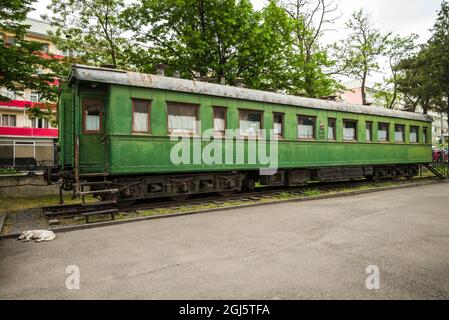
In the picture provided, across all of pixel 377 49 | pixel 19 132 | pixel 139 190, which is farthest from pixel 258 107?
pixel 19 132

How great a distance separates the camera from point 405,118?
55.2 feet

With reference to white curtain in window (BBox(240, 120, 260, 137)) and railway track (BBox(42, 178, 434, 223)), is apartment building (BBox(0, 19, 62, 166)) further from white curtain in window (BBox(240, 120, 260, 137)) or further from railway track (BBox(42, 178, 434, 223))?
white curtain in window (BBox(240, 120, 260, 137))

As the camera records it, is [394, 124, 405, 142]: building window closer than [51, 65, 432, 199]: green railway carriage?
No

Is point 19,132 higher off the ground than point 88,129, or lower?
higher

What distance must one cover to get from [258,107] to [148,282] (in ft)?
26.6

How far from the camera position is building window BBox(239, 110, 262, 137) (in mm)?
10430

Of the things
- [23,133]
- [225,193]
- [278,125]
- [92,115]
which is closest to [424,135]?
[278,125]

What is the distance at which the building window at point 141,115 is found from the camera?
8.39 m

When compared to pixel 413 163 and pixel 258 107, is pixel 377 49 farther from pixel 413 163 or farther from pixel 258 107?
pixel 258 107

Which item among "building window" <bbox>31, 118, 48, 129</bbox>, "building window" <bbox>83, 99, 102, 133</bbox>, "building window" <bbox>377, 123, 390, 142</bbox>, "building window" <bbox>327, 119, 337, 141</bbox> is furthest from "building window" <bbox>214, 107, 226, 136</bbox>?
"building window" <bbox>31, 118, 48, 129</bbox>

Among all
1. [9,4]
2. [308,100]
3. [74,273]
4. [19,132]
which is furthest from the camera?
[19,132]

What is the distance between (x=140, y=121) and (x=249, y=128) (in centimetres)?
382

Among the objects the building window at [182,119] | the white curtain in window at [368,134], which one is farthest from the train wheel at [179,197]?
the white curtain in window at [368,134]

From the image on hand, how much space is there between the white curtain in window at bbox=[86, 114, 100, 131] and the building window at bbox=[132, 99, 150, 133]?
116 centimetres
